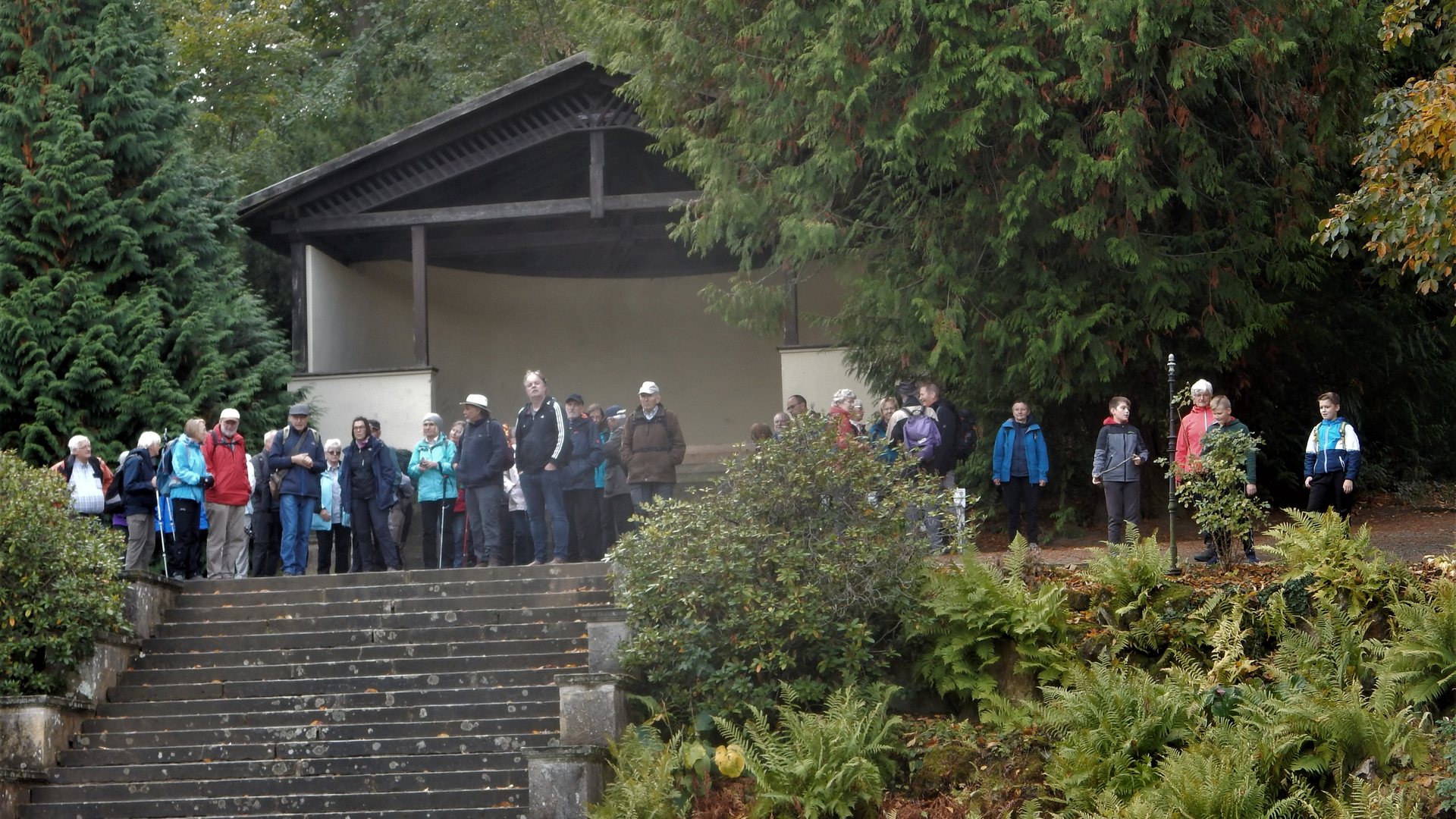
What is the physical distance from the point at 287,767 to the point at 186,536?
10.9ft

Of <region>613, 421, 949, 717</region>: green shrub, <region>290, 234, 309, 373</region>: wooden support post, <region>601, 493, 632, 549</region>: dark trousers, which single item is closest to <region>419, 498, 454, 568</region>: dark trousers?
<region>601, 493, 632, 549</region>: dark trousers

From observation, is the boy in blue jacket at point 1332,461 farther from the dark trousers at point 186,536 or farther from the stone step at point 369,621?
the dark trousers at point 186,536

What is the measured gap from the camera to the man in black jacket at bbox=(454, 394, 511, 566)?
45.9 ft

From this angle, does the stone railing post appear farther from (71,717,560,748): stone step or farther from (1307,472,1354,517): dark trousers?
(1307,472,1354,517): dark trousers

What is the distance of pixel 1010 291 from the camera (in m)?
15.5

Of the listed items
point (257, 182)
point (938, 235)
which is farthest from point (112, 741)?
point (257, 182)

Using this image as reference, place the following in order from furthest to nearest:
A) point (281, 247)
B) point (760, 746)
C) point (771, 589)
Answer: point (281, 247), point (771, 589), point (760, 746)

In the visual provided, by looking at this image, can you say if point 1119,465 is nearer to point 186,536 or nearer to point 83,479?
point 186,536

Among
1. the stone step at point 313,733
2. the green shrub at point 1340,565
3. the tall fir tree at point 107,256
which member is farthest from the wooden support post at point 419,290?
the green shrub at point 1340,565

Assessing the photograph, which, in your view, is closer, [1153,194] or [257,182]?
[1153,194]

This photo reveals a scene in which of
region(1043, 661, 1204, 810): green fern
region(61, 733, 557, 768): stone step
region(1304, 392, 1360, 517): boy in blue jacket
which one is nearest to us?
region(1043, 661, 1204, 810): green fern

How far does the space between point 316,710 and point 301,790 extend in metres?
0.90

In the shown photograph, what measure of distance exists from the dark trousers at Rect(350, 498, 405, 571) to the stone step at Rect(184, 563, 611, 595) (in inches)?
29.7

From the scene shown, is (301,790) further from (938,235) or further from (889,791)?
(938,235)
